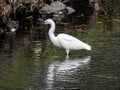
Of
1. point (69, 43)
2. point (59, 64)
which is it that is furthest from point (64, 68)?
point (69, 43)

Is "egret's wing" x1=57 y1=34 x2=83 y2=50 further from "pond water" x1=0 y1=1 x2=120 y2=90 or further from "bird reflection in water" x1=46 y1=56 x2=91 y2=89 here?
"bird reflection in water" x1=46 y1=56 x2=91 y2=89

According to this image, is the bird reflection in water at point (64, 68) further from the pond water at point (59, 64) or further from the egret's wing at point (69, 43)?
the egret's wing at point (69, 43)

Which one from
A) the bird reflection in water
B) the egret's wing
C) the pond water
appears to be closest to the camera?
the pond water

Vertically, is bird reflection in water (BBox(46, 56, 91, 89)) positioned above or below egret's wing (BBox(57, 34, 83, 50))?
below

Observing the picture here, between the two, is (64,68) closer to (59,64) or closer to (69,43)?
(59,64)

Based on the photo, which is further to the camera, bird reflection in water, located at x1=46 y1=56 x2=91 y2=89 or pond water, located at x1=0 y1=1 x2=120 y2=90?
bird reflection in water, located at x1=46 y1=56 x2=91 y2=89

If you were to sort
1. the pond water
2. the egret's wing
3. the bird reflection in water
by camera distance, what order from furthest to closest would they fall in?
the egret's wing
the bird reflection in water
the pond water

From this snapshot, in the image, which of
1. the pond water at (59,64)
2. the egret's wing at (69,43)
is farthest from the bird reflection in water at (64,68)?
the egret's wing at (69,43)

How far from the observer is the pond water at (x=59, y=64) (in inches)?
623

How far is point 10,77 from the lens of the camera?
1677 cm

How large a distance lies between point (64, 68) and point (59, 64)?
748 mm

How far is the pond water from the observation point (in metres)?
15.8

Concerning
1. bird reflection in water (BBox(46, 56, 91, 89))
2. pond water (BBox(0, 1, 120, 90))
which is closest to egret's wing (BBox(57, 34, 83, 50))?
pond water (BBox(0, 1, 120, 90))

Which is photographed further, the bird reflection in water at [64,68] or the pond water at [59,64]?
the bird reflection in water at [64,68]
